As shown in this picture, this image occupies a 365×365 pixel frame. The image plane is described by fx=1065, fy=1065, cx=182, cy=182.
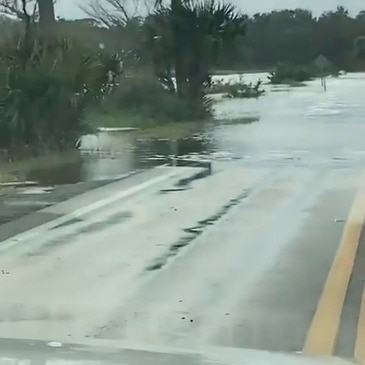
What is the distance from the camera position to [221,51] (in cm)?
4066

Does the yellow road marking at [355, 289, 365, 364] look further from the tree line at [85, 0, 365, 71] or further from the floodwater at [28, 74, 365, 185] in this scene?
the tree line at [85, 0, 365, 71]

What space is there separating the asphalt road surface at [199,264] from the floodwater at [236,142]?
1929 millimetres

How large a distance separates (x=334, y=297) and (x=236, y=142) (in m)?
16.8

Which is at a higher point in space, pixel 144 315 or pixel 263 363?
pixel 263 363

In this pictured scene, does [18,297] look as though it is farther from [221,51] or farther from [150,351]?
[221,51]

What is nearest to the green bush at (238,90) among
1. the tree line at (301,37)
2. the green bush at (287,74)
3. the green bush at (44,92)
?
the tree line at (301,37)

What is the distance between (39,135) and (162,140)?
526 centimetres

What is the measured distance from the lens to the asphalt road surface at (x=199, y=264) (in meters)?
7.32

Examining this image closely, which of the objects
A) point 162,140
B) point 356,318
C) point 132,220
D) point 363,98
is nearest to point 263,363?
point 356,318

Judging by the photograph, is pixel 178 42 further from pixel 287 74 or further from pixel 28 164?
pixel 287 74

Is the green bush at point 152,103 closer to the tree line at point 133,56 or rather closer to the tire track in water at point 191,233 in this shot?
the tree line at point 133,56

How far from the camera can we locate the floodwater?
19798 millimetres

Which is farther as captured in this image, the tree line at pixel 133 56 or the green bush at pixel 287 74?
the green bush at pixel 287 74

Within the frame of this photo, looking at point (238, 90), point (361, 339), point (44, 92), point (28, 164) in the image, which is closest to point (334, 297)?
point (361, 339)
